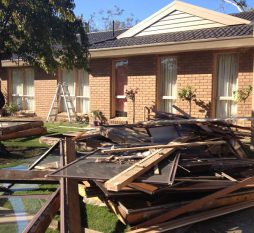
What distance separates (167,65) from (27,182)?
27.3 ft

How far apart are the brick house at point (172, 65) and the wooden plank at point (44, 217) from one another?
298 inches

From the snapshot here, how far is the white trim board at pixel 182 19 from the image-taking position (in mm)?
13031

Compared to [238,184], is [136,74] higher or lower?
higher

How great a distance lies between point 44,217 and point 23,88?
1591 cm

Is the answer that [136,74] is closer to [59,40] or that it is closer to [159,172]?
[59,40]

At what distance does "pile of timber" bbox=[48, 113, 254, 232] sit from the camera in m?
4.71

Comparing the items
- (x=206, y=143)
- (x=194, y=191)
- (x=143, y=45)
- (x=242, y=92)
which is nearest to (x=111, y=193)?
(x=194, y=191)

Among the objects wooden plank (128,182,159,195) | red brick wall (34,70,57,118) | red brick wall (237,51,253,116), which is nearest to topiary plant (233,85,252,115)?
red brick wall (237,51,253,116)

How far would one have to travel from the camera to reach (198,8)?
13.3 metres

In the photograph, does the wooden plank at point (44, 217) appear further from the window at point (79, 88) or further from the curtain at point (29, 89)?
the curtain at point (29, 89)

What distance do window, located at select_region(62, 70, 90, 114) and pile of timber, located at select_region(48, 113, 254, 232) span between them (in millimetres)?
10254

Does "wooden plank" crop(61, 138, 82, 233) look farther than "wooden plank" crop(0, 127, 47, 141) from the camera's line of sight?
No

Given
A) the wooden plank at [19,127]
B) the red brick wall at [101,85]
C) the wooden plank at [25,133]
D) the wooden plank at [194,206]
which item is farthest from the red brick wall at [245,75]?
the wooden plank at [19,127]

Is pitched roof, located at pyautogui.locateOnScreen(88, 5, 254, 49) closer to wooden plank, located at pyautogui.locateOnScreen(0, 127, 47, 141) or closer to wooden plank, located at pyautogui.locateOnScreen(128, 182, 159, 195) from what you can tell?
wooden plank, located at pyautogui.locateOnScreen(0, 127, 47, 141)
